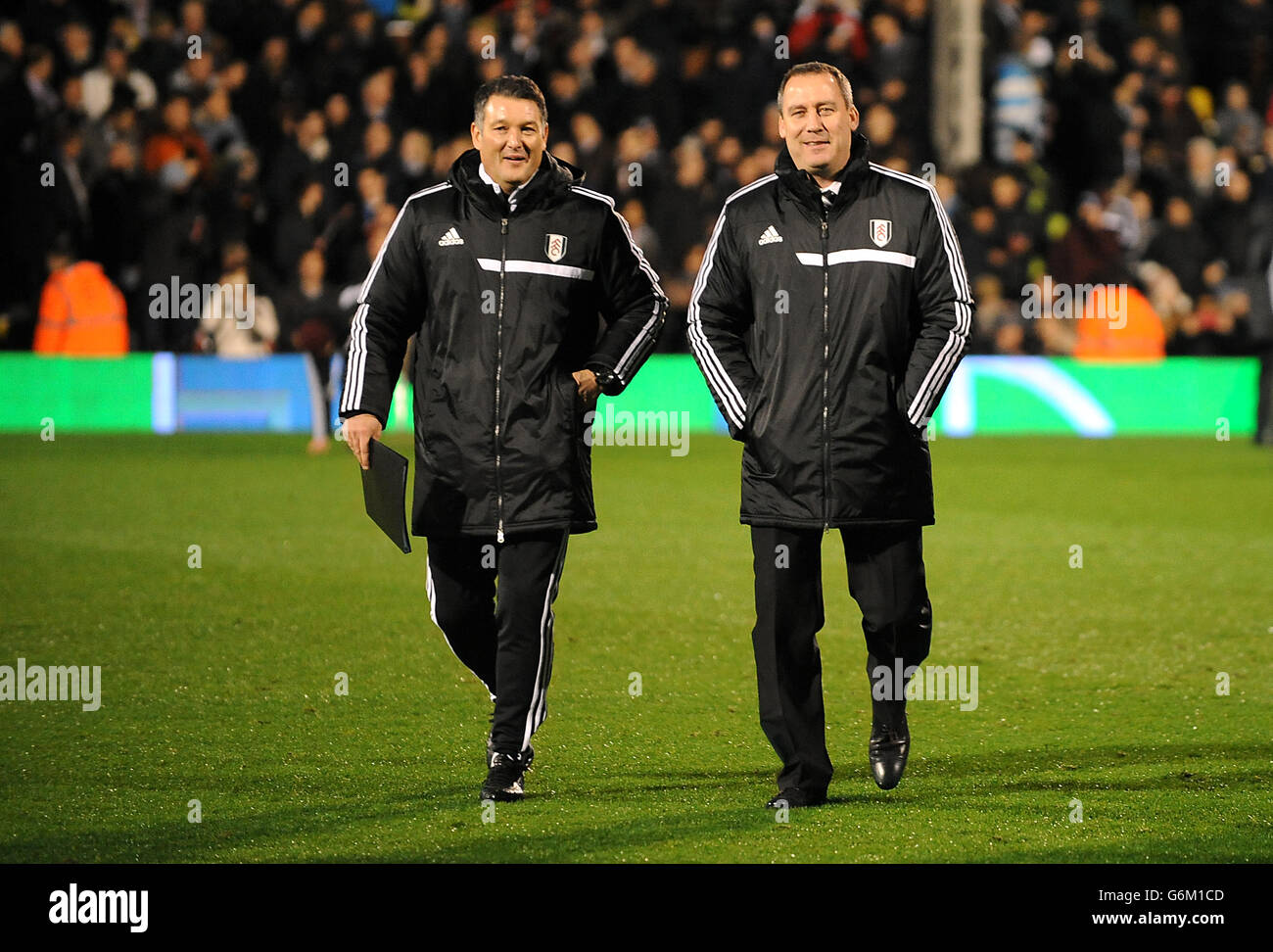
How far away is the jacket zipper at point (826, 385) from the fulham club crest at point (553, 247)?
0.74 m

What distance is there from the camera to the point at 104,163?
1744 centimetres

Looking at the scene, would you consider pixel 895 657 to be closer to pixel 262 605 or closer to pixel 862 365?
pixel 862 365

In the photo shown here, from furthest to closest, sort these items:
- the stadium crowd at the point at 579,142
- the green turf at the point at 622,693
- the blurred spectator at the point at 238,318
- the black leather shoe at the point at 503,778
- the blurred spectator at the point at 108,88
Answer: the blurred spectator at the point at 108,88 < the stadium crowd at the point at 579,142 < the blurred spectator at the point at 238,318 < the black leather shoe at the point at 503,778 < the green turf at the point at 622,693

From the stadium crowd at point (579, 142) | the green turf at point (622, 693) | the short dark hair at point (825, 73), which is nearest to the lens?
the green turf at point (622, 693)

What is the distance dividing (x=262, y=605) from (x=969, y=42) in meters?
12.8

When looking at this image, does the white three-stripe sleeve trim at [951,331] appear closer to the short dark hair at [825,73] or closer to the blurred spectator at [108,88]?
the short dark hair at [825,73]

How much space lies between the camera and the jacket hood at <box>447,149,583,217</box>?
18.5 feet

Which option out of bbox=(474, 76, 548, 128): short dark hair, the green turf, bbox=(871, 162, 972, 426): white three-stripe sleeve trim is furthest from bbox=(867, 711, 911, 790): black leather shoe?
bbox=(474, 76, 548, 128): short dark hair

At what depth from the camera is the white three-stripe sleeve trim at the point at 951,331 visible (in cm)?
545

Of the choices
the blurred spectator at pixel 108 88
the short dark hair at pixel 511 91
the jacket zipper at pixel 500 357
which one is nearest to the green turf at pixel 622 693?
the jacket zipper at pixel 500 357

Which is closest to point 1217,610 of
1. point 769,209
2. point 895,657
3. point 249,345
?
point 895,657

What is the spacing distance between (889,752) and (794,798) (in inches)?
14.5

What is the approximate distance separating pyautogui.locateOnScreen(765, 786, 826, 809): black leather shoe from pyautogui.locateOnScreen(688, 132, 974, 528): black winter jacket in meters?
0.73

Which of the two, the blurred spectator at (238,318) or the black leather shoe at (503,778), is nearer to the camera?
Result: the black leather shoe at (503,778)
